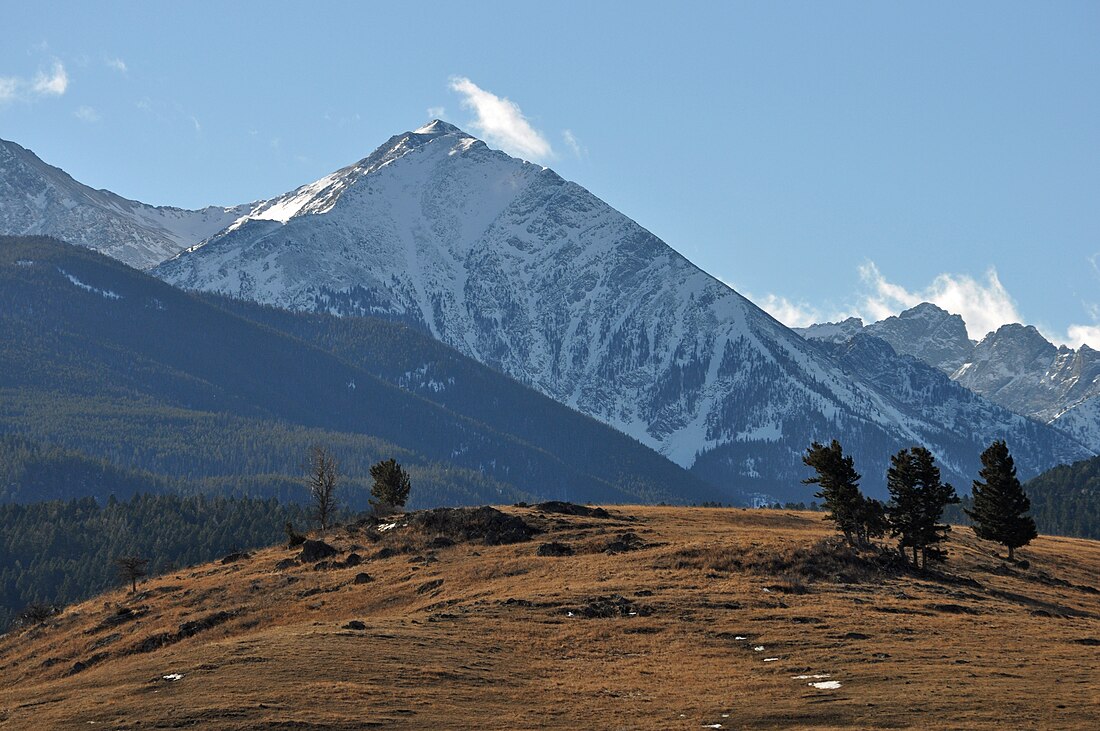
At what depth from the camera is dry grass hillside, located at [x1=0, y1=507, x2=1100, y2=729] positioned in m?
53.7

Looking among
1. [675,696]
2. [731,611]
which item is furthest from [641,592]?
[675,696]

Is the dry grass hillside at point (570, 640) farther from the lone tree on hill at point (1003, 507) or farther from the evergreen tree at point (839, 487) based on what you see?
the evergreen tree at point (839, 487)

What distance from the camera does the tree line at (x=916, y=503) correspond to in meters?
93.1

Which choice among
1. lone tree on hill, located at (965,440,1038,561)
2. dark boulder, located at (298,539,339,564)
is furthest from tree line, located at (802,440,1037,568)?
dark boulder, located at (298,539,339,564)

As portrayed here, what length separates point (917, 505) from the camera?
305 ft

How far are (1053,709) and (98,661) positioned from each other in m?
55.6

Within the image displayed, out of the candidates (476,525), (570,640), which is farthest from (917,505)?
(570,640)

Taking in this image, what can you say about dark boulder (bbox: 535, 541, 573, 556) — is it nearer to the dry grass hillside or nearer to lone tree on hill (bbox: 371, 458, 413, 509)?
the dry grass hillside

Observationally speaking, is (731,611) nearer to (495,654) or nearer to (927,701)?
(495,654)

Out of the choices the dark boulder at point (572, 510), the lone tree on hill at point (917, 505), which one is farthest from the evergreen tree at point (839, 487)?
the dark boulder at point (572, 510)

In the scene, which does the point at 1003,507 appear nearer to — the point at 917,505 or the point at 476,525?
the point at 917,505

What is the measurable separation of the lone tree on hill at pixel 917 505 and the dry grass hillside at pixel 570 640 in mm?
3501

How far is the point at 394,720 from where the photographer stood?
53062 millimetres

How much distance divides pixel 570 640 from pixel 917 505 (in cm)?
3516
